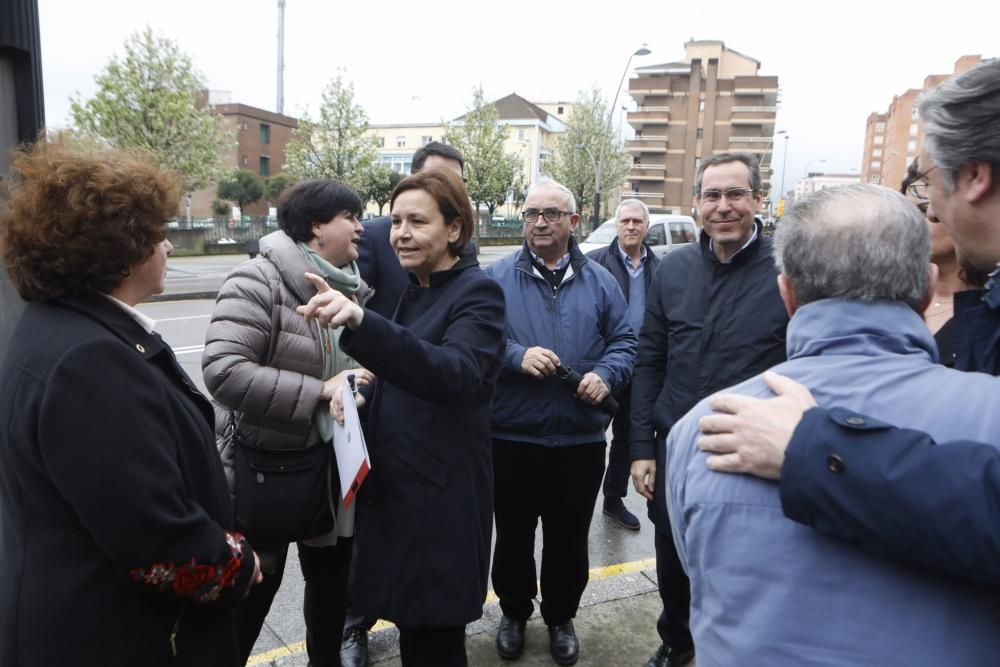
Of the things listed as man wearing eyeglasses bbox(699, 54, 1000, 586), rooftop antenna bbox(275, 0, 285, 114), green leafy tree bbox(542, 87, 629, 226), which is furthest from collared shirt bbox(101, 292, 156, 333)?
rooftop antenna bbox(275, 0, 285, 114)

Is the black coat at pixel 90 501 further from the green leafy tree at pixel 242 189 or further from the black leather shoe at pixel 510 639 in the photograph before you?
the green leafy tree at pixel 242 189

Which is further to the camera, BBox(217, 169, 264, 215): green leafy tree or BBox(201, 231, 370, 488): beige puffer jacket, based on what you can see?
BBox(217, 169, 264, 215): green leafy tree

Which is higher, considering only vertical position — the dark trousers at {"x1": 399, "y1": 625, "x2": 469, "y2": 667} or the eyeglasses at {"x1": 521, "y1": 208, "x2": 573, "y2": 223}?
the eyeglasses at {"x1": 521, "y1": 208, "x2": 573, "y2": 223}

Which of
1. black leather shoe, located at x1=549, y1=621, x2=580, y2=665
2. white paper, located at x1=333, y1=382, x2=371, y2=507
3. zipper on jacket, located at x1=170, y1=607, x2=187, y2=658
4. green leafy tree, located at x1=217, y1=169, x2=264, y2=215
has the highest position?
green leafy tree, located at x1=217, y1=169, x2=264, y2=215

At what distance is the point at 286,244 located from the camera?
8.32ft

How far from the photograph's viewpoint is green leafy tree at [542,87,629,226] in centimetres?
4028

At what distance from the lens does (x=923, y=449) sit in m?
0.96

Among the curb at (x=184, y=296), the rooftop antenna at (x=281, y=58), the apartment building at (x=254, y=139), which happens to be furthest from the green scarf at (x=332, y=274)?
the rooftop antenna at (x=281, y=58)

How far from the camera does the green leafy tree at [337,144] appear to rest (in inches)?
1238

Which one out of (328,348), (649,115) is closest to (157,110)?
(328,348)

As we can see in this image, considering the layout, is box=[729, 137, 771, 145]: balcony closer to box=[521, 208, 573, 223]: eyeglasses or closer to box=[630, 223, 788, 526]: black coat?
box=[521, 208, 573, 223]: eyeglasses

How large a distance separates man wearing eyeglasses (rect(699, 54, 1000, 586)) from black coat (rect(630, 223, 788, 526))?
52.0 inches

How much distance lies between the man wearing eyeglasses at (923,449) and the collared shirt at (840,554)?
0.04 m

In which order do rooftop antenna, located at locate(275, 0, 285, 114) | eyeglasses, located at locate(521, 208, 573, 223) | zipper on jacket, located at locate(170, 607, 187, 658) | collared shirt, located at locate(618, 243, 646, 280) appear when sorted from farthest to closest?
rooftop antenna, located at locate(275, 0, 285, 114), collared shirt, located at locate(618, 243, 646, 280), eyeglasses, located at locate(521, 208, 573, 223), zipper on jacket, located at locate(170, 607, 187, 658)
